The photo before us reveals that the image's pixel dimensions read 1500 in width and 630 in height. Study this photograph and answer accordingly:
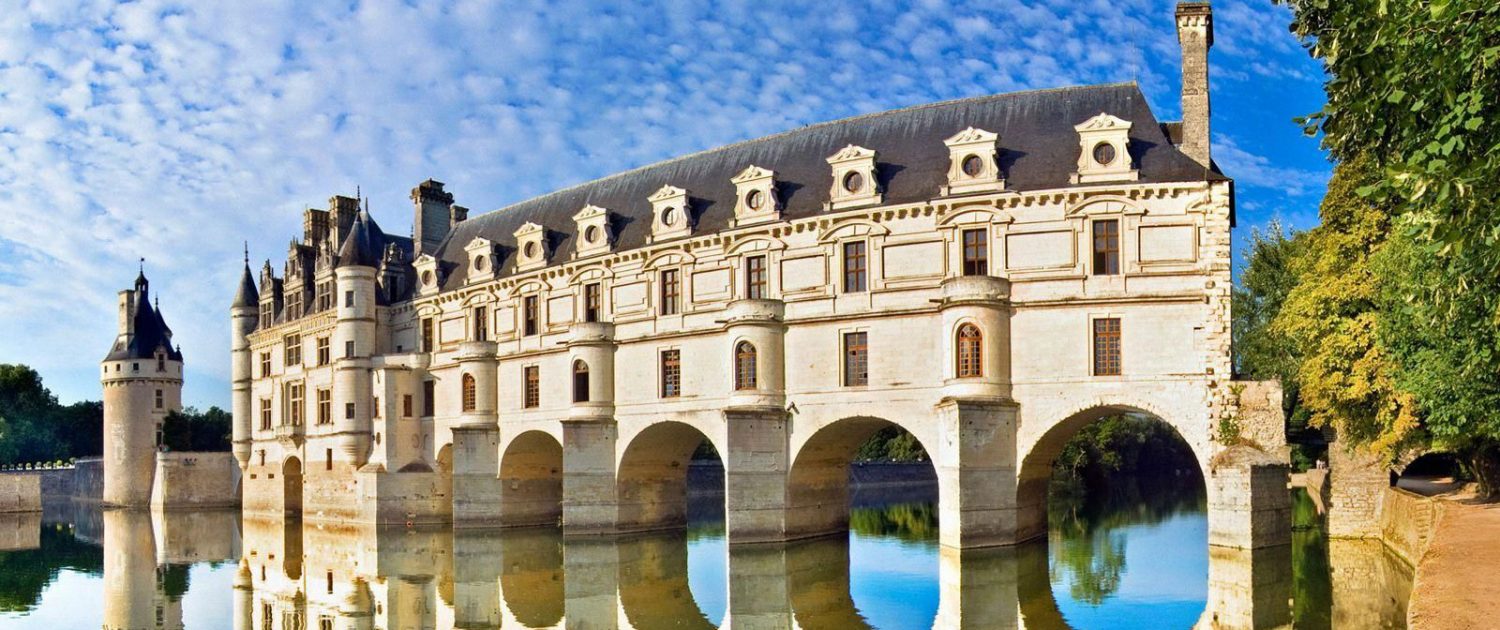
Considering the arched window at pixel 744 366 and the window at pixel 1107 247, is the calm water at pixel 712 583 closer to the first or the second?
the arched window at pixel 744 366

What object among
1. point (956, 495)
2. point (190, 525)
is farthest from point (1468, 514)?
point (190, 525)

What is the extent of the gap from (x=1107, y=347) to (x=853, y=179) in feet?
27.2

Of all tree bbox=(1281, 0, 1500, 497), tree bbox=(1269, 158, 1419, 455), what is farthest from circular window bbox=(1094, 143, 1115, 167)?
tree bbox=(1281, 0, 1500, 497)

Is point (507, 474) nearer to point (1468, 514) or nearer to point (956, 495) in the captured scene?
point (956, 495)

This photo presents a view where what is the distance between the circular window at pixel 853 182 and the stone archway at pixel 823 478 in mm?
6306

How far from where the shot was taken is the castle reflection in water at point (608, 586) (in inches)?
876

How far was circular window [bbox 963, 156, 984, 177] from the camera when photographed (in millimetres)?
30781

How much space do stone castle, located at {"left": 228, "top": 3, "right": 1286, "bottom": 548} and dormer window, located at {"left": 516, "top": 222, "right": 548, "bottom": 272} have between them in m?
0.14

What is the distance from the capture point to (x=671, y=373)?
3569 centimetres

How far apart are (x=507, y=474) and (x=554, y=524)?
2559 millimetres

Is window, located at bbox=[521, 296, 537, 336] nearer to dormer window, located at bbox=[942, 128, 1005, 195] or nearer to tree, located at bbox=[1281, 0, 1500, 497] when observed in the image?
dormer window, located at bbox=[942, 128, 1005, 195]

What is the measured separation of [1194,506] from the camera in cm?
4991

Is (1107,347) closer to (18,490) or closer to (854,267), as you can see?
(854,267)

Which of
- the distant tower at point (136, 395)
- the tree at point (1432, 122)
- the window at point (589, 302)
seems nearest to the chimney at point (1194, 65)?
the tree at point (1432, 122)
